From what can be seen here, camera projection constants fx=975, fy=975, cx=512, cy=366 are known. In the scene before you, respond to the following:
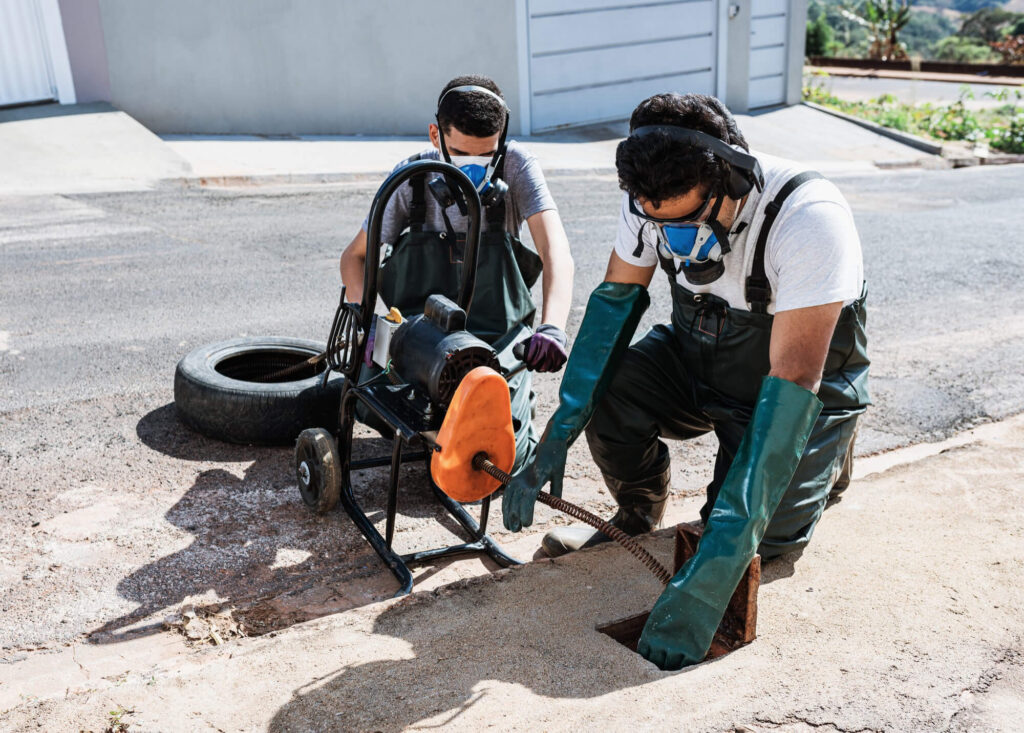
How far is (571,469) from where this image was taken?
4.04 metres

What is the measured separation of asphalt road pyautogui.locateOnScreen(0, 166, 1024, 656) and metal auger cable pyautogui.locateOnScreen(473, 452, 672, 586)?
677 mm

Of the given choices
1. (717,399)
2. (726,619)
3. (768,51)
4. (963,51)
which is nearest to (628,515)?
(717,399)

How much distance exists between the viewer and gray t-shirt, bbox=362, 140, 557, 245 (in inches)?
141

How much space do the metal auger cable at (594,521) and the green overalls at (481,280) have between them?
82cm

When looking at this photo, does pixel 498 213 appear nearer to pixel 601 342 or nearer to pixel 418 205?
pixel 418 205

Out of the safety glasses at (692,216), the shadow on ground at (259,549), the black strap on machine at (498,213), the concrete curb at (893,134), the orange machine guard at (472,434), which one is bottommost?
the concrete curb at (893,134)

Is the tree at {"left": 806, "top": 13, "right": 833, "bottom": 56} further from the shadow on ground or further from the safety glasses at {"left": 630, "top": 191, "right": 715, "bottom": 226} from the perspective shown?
the safety glasses at {"left": 630, "top": 191, "right": 715, "bottom": 226}

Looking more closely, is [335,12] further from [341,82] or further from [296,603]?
[296,603]

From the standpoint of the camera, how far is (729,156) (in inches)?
99.9

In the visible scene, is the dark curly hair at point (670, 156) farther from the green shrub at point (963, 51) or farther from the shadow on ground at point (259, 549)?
the green shrub at point (963, 51)

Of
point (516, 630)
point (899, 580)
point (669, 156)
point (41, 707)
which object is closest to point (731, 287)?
point (669, 156)

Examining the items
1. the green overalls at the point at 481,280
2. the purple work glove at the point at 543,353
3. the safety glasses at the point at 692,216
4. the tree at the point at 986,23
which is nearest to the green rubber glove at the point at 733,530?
the safety glasses at the point at 692,216

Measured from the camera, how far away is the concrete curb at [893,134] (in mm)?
14039

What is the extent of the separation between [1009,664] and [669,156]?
1.55m
